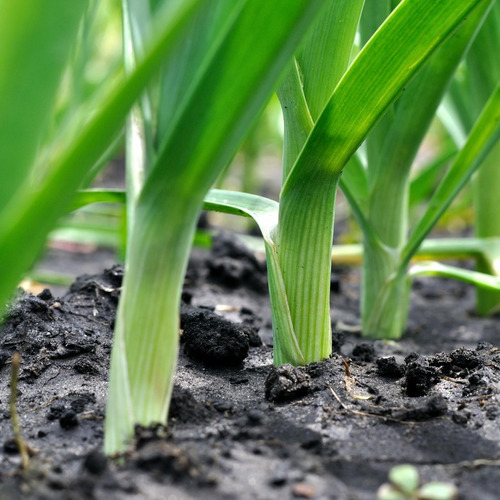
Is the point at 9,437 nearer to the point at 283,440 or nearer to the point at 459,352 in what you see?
the point at 283,440

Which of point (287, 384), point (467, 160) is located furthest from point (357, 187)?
point (287, 384)

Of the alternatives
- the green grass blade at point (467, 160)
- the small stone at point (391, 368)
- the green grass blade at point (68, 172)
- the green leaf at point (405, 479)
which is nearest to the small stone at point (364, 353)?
the small stone at point (391, 368)

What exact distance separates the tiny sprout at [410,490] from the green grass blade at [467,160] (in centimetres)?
65

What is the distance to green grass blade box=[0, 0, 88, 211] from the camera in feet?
1.72

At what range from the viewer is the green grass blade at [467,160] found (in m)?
1.19

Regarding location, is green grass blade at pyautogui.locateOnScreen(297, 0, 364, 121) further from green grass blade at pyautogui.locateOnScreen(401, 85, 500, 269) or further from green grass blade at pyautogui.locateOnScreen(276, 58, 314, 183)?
A: green grass blade at pyautogui.locateOnScreen(401, 85, 500, 269)

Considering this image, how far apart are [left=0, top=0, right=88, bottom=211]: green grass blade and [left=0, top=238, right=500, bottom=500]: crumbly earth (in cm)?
31

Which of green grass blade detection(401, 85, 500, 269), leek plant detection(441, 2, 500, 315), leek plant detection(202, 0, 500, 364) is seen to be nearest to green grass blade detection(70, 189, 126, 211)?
leek plant detection(202, 0, 500, 364)

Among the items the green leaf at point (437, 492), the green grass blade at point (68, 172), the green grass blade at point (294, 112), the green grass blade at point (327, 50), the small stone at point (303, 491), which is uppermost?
the green grass blade at point (327, 50)

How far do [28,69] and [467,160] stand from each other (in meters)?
0.89

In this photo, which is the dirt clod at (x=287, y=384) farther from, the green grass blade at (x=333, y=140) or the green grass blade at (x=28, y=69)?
the green grass blade at (x=28, y=69)

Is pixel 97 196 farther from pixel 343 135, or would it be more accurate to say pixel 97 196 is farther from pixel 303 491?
pixel 303 491

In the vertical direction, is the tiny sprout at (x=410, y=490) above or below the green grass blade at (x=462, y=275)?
below

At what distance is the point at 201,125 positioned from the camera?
631mm
